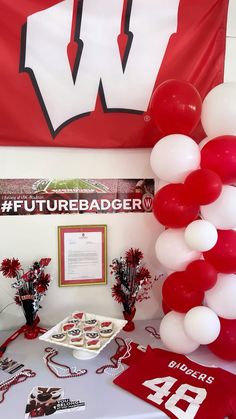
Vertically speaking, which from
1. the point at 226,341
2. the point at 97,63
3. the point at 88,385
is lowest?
the point at 88,385

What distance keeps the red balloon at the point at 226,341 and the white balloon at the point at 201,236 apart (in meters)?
0.33

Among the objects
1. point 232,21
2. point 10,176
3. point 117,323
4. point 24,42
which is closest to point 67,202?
point 10,176

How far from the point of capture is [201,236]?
112 centimetres

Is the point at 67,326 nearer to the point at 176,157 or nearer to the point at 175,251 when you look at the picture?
the point at 175,251

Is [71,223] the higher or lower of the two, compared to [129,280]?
higher

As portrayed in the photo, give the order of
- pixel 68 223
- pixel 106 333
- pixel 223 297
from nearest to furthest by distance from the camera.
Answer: pixel 223 297, pixel 106 333, pixel 68 223

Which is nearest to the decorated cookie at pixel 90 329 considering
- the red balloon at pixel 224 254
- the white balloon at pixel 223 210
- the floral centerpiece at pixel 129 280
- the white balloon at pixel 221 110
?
the floral centerpiece at pixel 129 280

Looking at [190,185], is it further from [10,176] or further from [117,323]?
[10,176]

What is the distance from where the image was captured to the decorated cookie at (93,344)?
1.21m

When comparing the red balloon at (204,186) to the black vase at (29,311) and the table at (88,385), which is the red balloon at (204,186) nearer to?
the table at (88,385)

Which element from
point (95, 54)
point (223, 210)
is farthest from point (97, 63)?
point (223, 210)

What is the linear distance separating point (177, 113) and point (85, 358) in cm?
102

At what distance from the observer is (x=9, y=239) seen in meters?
1.50

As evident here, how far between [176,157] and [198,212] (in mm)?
233
